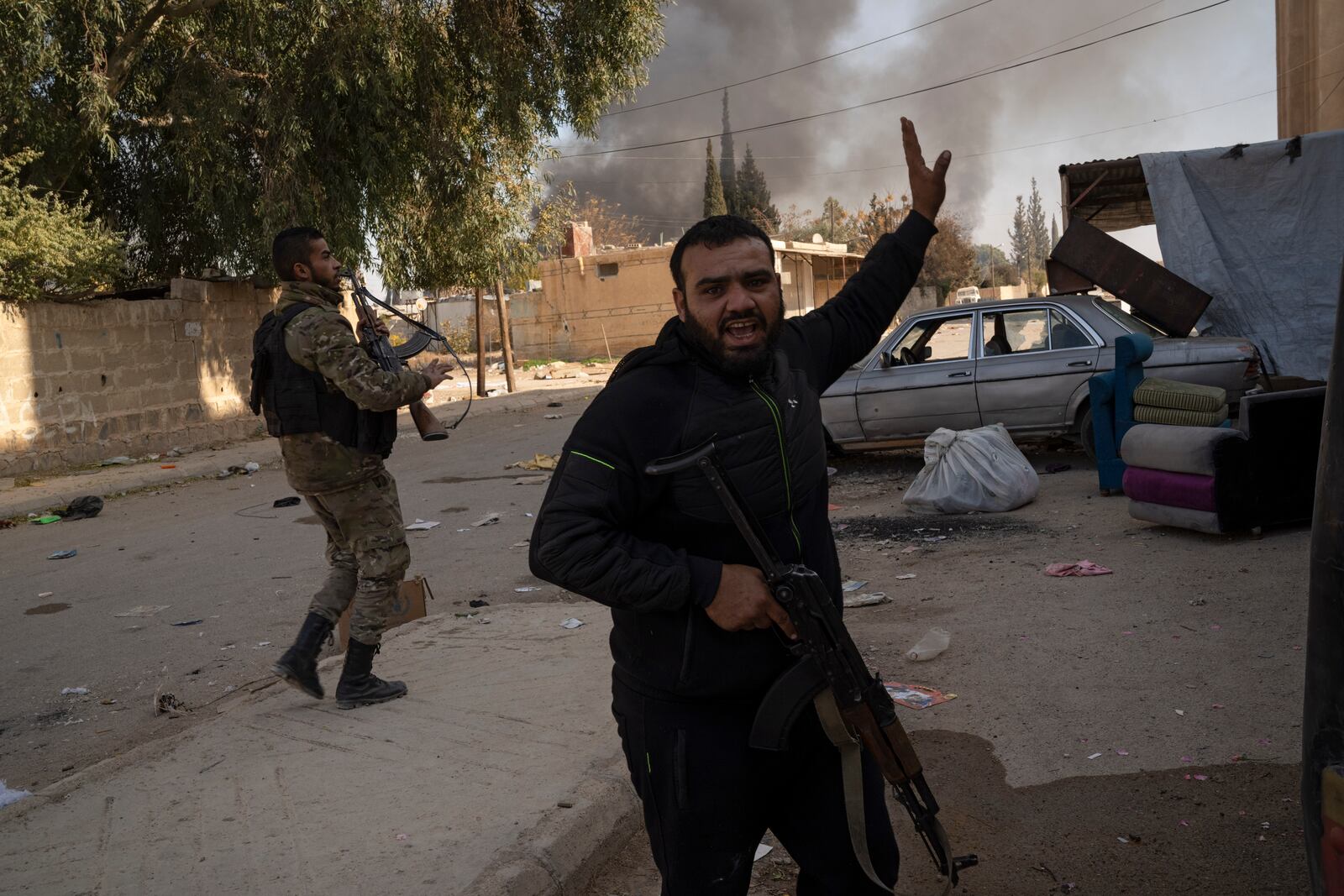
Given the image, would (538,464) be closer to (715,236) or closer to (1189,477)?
(1189,477)

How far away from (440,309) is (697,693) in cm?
4782

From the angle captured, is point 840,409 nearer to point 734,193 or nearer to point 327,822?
point 327,822

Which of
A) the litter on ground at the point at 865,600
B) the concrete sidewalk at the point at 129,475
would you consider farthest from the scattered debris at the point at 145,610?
the litter on ground at the point at 865,600

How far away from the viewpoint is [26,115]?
1368cm

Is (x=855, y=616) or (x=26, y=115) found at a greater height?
(x=26, y=115)

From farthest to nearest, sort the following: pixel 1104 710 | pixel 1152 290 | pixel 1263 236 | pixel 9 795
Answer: pixel 1263 236, pixel 1152 290, pixel 1104 710, pixel 9 795

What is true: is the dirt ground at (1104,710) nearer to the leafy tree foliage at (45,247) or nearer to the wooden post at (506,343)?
the leafy tree foliage at (45,247)

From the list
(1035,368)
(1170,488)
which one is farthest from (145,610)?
(1035,368)

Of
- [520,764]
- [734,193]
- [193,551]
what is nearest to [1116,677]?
[520,764]

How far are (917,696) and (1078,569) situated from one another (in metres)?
2.21

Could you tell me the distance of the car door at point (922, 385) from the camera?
10133mm

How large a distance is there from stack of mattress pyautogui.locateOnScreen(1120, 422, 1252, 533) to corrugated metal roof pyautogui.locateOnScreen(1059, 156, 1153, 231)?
599 centimetres

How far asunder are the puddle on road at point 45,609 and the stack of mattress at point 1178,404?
7.37m

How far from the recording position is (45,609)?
7.12 metres
